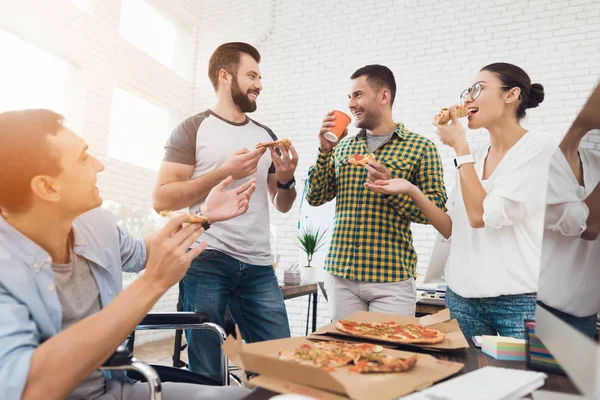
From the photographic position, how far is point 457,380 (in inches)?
28.6

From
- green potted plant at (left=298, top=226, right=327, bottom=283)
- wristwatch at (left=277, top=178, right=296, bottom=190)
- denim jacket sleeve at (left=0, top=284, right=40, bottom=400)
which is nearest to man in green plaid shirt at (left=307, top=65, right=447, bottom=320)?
wristwatch at (left=277, top=178, right=296, bottom=190)

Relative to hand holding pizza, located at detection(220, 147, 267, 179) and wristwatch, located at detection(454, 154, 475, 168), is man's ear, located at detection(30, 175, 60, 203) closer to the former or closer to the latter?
hand holding pizza, located at detection(220, 147, 267, 179)

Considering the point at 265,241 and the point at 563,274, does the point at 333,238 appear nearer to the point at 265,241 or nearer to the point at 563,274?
the point at 265,241

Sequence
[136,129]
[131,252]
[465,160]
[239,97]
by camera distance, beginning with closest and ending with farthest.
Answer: [131,252], [465,160], [239,97], [136,129]

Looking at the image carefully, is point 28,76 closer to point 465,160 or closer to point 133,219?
point 133,219

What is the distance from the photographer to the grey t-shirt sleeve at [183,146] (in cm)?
193

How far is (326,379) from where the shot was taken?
633mm

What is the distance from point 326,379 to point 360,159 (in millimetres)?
1495

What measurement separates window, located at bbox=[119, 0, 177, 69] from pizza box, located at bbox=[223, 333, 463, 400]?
5231 mm

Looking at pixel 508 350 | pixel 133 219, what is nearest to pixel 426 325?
pixel 508 350

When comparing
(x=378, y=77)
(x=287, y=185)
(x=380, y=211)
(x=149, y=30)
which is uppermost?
(x=149, y=30)

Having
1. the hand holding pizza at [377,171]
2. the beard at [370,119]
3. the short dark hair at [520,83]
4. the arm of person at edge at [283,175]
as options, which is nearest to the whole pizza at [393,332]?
the hand holding pizza at [377,171]

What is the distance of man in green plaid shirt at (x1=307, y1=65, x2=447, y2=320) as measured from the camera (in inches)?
76.4

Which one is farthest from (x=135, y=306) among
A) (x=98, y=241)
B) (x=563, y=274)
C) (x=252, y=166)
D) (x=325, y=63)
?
(x=325, y=63)
